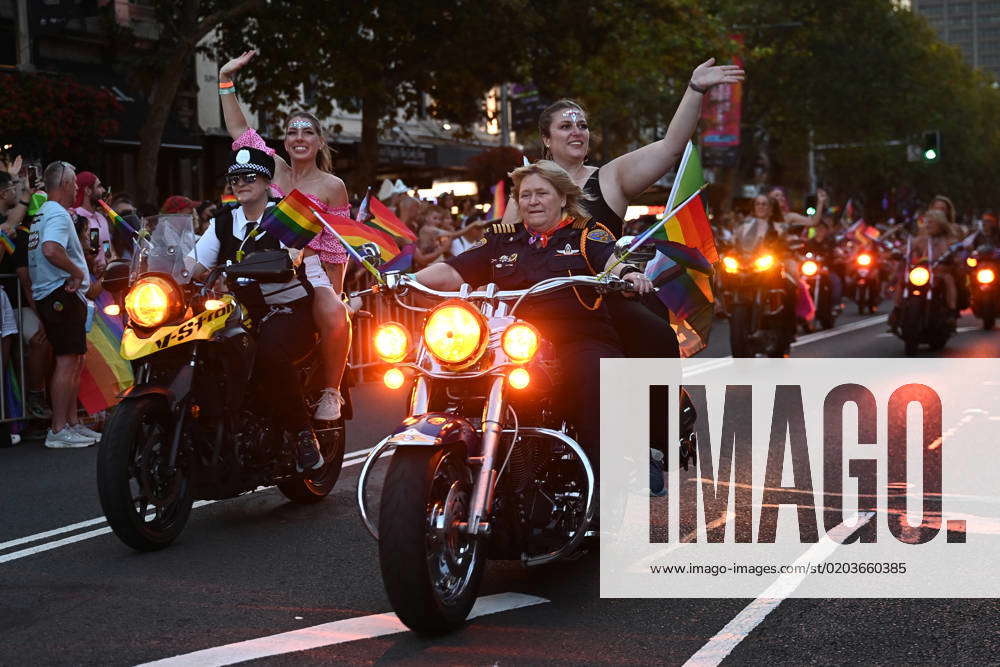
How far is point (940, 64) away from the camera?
7288 cm

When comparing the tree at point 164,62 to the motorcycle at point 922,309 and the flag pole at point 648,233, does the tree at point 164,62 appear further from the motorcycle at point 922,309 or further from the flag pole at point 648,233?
the flag pole at point 648,233

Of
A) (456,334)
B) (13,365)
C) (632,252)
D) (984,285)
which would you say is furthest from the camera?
(984,285)

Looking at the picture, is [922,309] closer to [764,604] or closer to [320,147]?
[320,147]

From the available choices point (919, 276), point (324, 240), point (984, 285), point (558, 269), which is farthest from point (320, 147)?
point (984, 285)

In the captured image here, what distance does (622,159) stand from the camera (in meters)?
6.51

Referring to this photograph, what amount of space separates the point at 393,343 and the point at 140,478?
166 centimetres

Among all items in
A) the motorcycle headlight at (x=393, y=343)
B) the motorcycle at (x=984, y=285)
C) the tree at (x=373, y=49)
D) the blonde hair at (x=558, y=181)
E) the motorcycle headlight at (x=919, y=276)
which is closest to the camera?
the motorcycle headlight at (x=393, y=343)

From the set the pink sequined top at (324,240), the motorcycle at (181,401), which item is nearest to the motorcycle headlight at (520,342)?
the motorcycle at (181,401)

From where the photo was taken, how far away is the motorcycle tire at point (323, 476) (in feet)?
23.2

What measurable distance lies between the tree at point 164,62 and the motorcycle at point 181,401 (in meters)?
12.2

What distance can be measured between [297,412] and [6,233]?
169 inches

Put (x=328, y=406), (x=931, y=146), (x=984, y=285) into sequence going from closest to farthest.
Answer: (x=328, y=406) → (x=984, y=285) → (x=931, y=146)

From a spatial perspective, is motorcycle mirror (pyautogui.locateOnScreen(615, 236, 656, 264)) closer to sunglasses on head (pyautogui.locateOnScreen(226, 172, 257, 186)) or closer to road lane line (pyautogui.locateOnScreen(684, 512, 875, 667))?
road lane line (pyautogui.locateOnScreen(684, 512, 875, 667))

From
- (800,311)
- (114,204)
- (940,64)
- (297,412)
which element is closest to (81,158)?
(114,204)
